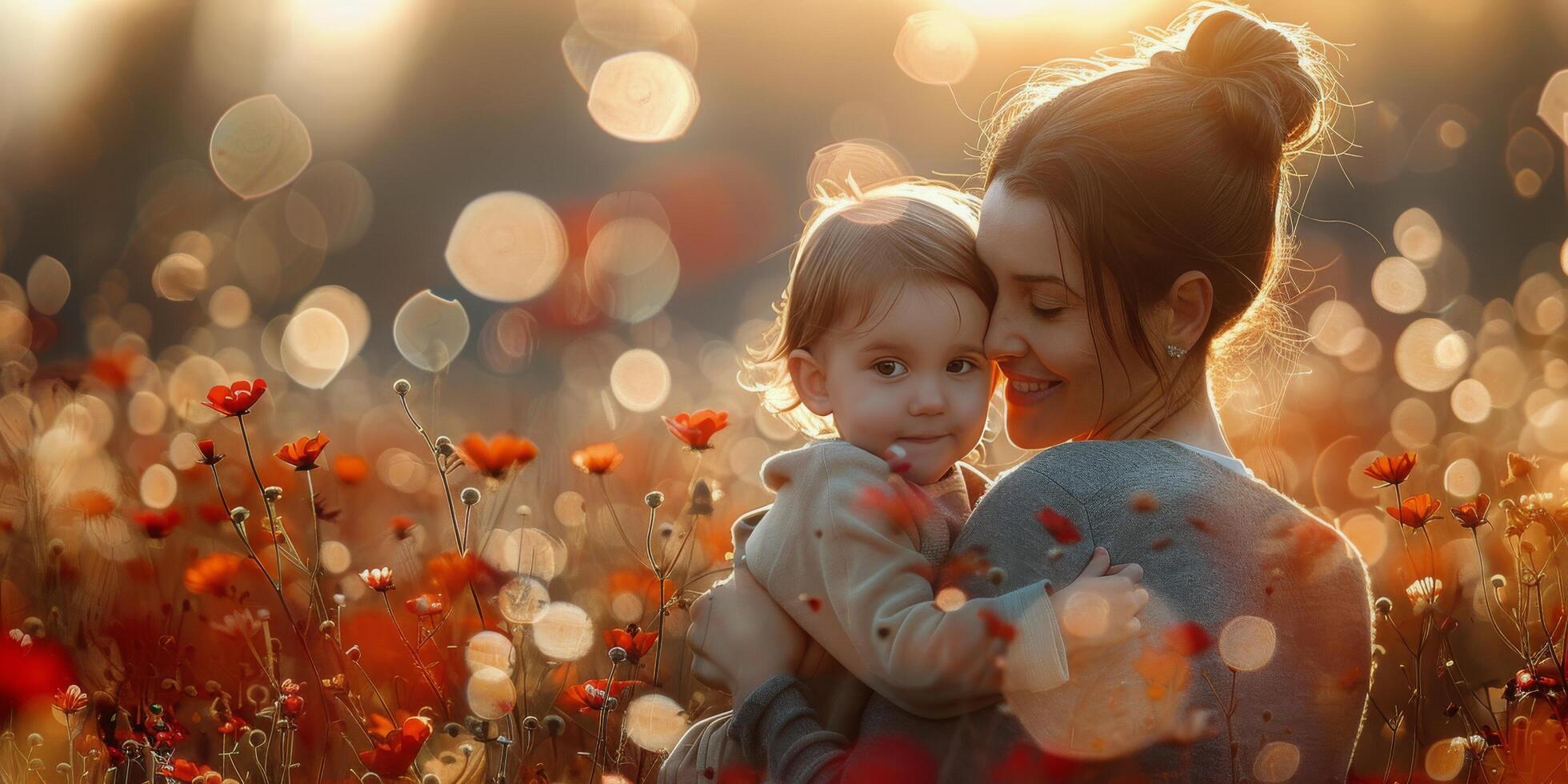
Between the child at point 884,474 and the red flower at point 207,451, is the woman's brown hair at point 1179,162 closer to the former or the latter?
the child at point 884,474

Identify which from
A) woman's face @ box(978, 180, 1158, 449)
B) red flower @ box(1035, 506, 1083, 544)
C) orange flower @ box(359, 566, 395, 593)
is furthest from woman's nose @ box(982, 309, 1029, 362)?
orange flower @ box(359, 566, 395, 593)

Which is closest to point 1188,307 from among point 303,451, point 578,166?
point 303,451

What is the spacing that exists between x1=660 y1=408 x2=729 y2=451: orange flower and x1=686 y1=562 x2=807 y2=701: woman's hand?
496 mm

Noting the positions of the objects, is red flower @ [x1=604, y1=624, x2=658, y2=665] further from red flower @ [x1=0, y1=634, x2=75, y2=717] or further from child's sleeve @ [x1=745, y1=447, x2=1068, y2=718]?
red flower @ [x1=0, y1=634, x2=75, y2=717]

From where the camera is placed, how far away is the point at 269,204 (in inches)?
578

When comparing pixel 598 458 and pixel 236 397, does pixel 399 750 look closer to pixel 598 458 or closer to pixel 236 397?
pixel 236 397

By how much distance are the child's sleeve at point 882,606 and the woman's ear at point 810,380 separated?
0.92ft

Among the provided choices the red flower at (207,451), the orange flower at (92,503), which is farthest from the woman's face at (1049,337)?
the orange flower at (92,503)

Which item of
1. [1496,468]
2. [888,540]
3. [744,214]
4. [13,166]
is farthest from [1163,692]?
[13,166]

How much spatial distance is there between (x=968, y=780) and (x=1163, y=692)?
0.32m

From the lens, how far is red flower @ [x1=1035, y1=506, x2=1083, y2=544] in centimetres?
188

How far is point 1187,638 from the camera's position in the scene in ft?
5.85

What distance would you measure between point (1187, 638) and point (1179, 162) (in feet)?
2.96

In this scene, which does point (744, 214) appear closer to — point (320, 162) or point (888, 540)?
point (320, 162)
